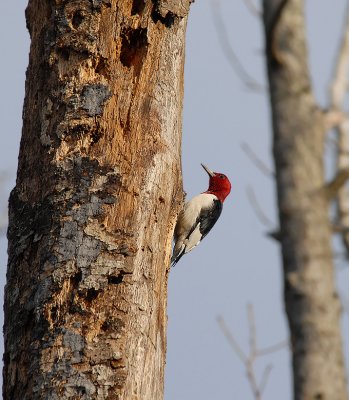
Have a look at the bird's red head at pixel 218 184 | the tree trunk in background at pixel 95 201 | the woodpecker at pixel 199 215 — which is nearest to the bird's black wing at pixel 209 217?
the woodpecker at pixel 199 215

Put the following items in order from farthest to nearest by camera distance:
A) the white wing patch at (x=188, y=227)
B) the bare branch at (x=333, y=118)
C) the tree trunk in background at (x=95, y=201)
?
the white wing patch at (x=188, y=227) → the tree trunk in background at (x=95, y=201) → the bare branch at (x=333, y=118)

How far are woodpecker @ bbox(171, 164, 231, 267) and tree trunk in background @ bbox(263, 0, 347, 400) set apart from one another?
3991 millimetres

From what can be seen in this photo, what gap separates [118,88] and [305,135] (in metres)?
2.24

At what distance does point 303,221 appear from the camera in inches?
81.0

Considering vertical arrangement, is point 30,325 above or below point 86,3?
below

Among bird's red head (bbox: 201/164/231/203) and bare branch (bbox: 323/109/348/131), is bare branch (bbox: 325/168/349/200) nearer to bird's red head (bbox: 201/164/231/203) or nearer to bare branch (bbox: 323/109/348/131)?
bare branch (bbox: 323/109/348/131)

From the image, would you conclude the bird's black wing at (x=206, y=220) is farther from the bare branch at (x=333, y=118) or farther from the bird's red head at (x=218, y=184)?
the bare branch at (x=333, y=118)

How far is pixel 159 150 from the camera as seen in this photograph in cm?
423

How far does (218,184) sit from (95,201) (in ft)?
11.9

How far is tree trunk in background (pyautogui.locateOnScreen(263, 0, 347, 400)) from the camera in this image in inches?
78.6

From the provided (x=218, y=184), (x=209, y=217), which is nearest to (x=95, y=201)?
(x=209, y=217)

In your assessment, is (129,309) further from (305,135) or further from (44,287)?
(305,135)

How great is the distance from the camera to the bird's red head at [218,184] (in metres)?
7.40

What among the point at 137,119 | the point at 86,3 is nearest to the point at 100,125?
the point at 137,119
